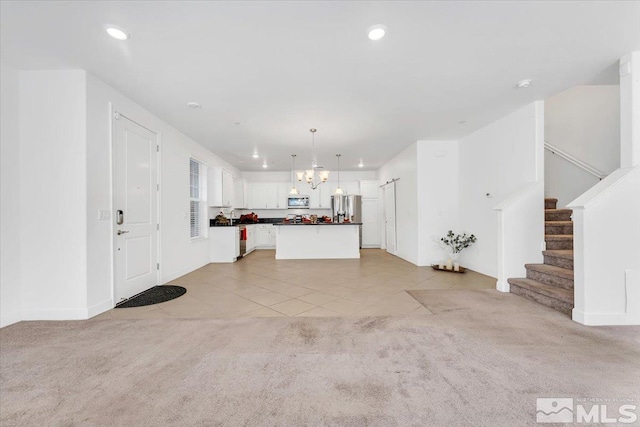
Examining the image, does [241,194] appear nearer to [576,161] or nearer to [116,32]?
[116,32]

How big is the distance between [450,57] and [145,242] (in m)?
4.81

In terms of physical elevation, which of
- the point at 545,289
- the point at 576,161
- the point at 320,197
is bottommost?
the point at 545,289

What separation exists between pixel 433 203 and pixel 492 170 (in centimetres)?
136

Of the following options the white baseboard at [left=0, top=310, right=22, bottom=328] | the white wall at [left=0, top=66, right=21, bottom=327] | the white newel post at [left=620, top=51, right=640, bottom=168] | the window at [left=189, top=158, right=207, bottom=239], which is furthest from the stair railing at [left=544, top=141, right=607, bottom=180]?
the white baseboard at [left=0, top=310, right=22, bottom=328]

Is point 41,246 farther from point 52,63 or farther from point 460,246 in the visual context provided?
point 460,246

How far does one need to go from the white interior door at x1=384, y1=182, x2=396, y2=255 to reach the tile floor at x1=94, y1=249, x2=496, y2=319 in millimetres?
1385

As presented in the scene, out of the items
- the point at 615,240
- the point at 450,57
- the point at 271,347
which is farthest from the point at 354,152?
the point at 271,347

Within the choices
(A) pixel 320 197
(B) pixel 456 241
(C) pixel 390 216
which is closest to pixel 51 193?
(B) pixel 456 241

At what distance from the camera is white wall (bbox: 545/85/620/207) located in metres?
4.48

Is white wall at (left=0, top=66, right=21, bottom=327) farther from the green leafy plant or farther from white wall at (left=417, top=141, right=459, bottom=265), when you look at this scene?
the green leafy plant

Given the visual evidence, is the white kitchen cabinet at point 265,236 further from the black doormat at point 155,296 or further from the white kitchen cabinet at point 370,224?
the black doormat at point 155,296

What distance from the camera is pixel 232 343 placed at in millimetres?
2291

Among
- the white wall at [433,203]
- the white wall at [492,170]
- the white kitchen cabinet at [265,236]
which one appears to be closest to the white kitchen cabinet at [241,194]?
the white kitchen cabinet at [265,236]

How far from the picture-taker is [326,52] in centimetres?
256
